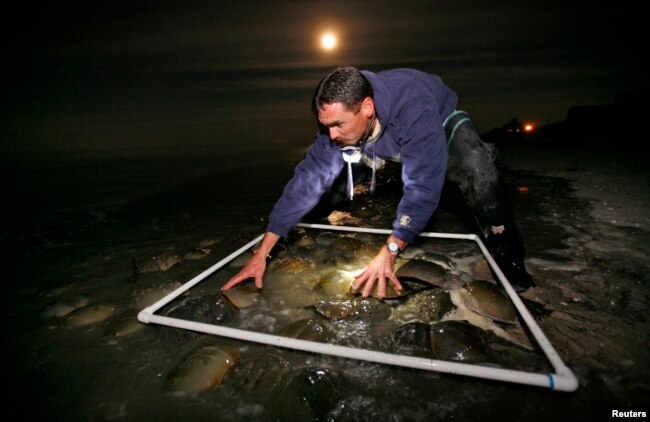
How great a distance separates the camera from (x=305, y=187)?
2.95m

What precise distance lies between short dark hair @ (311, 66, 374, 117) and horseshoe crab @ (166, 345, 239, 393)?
1789mm

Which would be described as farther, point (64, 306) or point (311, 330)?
point (64, 306)

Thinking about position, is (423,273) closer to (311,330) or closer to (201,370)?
(311,330)

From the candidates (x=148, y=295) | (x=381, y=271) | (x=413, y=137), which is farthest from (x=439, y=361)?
(x=148, y=295)

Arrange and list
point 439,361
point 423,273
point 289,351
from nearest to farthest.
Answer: point 439,361, point 289,351, point 423,273

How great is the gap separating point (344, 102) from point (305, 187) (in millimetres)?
974

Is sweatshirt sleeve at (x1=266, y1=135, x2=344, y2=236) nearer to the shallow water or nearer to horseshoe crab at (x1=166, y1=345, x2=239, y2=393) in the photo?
the shallow water

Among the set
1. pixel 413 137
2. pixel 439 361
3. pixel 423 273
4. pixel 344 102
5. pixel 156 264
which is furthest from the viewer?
pixel 156 264

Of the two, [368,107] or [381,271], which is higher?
[368,107]

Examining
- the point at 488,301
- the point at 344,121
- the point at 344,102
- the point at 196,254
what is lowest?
the point at 196,254

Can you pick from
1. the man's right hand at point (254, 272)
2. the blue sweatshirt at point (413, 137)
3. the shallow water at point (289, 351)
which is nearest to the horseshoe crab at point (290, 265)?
the shallow water at point (289, 351)

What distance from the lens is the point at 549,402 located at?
166 cm

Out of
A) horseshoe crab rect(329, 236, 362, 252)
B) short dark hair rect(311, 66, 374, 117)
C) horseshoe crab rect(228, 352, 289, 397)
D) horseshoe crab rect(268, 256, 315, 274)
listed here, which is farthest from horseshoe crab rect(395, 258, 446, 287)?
short dark hair rect(311, 66, 374, 117)

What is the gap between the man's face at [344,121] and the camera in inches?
88.0
